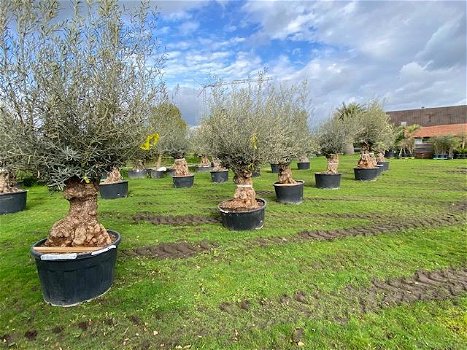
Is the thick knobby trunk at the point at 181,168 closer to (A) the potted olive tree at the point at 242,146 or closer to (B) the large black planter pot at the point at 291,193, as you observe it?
(B) the large black planter pot at the point at 291,193

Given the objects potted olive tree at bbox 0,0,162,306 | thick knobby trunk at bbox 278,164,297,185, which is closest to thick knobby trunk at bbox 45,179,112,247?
potted olive tree at bbox 0,0,162,306

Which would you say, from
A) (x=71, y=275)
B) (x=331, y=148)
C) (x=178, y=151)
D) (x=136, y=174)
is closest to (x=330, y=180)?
(x=331, y=148)

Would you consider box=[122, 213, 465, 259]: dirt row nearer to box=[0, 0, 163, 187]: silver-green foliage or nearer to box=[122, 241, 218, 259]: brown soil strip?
box=[122, 241, 218, 259]: brown soil strip

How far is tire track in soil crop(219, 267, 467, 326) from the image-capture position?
326 centimetres

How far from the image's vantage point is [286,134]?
7.93 m

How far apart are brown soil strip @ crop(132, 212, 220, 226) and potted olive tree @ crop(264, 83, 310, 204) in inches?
76.7

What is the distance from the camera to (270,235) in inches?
222

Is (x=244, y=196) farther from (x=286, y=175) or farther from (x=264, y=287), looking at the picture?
(x=286, y=175)

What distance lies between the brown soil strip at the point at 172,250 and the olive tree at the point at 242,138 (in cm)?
132

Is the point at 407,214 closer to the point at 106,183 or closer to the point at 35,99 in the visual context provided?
the point at 35,99

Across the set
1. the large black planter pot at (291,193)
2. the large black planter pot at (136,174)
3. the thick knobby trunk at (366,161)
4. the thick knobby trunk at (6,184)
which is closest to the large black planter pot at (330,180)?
the large black planter pot at (291,193)

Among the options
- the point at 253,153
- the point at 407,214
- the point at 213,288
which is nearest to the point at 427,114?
the point at 407,214

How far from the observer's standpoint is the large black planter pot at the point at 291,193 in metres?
8.51

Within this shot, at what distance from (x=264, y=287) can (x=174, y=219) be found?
3.77 meters
